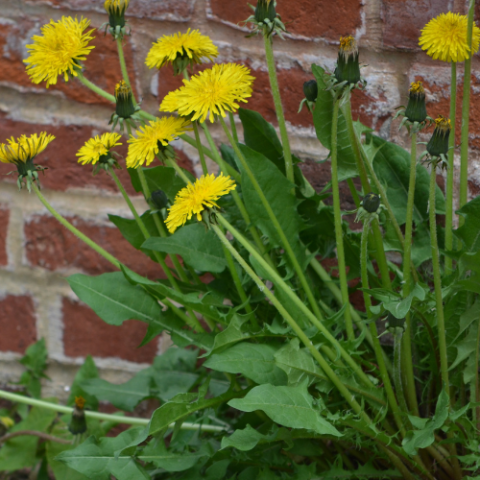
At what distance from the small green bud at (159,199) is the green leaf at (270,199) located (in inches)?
3.1

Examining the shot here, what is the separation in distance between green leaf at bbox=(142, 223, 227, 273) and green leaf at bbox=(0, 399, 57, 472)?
1.34ft

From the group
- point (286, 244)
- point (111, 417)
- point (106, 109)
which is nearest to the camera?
point (286, 244)

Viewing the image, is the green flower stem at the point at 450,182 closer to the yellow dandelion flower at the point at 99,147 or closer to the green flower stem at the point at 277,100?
the green flower stem at the point at 277,100

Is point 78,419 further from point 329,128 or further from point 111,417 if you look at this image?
point 329,128

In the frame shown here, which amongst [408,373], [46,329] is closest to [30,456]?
[46,329]

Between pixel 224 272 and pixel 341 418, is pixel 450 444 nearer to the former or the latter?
pixel 341 418

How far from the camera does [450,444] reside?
1.62 feet

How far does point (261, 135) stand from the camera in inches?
23.1

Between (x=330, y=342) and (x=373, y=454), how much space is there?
0.14 metres

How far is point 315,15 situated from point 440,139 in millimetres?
305

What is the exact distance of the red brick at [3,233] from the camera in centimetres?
80

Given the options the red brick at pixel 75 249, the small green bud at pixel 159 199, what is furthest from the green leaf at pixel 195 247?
the red brick at pixel 75 249

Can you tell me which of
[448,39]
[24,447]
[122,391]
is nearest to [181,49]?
[448,39]

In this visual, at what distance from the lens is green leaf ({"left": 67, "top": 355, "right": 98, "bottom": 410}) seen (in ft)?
2.59
